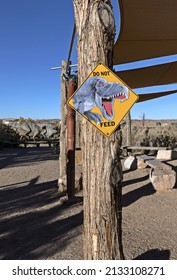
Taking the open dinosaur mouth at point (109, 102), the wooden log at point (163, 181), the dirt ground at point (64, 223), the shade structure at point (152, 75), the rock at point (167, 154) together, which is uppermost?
the shade structure at point (152, 75)

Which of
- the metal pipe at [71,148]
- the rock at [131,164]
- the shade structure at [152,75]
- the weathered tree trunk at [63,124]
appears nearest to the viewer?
the metal pipe at [71,148]

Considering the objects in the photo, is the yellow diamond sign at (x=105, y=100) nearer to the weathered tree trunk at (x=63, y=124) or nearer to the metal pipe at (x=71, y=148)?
the metal pipe at (x=71, y=148)

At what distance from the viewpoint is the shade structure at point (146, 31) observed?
14.9ft

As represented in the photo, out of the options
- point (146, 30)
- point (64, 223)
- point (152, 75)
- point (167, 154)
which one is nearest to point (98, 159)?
point (64, 223)

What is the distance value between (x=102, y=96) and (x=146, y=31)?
3341mm

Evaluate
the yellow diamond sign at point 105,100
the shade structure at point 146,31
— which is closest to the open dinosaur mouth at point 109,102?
the yellow diamond sign at point 105,100

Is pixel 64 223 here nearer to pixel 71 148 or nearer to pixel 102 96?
pixel 71 148

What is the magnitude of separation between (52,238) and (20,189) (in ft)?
12.8

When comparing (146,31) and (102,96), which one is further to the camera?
(146,31)

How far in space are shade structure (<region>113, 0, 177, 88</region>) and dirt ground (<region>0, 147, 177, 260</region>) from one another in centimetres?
297

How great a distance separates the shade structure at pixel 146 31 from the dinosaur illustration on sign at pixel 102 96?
7.71 ft

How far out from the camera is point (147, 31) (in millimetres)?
5434

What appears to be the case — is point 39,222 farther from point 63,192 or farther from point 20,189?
point 20,189
